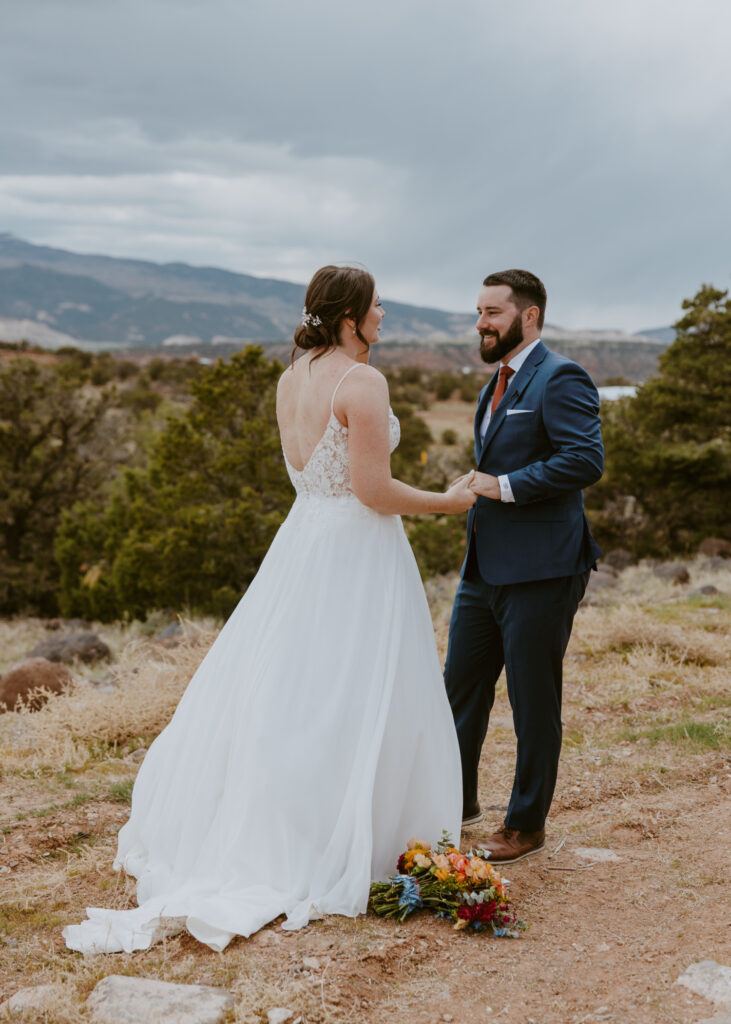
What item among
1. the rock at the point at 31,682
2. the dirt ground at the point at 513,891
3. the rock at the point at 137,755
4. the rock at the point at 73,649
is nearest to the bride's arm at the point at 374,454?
the dirt ground at the point at 513,891

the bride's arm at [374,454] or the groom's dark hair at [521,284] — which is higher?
the groom's dark hair at [521,284]

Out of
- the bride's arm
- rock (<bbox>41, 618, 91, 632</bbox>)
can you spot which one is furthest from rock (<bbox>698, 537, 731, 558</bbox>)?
the bride's arm

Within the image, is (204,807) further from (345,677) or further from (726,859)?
(726,859)

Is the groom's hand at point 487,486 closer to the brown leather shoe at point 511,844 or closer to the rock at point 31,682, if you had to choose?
the brown leather shoe at point 511,844

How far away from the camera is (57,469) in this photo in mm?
17547

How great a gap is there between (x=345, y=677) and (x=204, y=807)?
775mm

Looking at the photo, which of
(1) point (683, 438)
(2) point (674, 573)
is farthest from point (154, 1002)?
(1) point (683, 438)

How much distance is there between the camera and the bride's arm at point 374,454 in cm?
354

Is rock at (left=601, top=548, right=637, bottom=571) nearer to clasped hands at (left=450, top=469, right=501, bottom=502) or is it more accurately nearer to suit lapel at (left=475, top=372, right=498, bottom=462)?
suit lapel at (left=475, top=372, right=498, bottom=462)

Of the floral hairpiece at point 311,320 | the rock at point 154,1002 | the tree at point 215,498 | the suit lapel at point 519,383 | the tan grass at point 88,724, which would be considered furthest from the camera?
the tree at point 215,498

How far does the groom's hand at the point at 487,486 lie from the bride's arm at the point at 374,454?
0.08 meters

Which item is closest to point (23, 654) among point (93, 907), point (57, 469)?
point (57, 469)

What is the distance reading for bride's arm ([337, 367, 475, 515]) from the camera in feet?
11.6

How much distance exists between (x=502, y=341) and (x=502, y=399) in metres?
0.25
